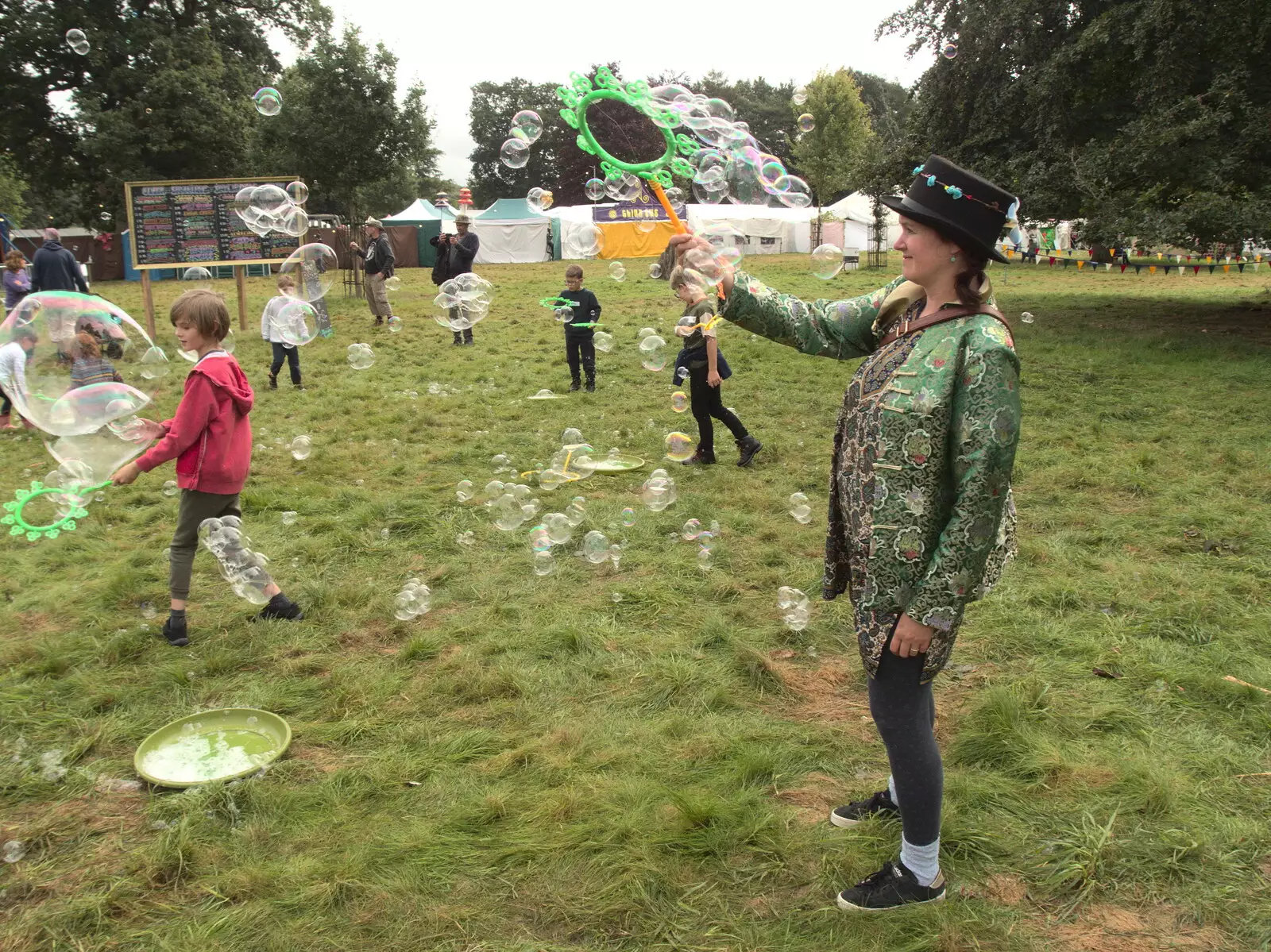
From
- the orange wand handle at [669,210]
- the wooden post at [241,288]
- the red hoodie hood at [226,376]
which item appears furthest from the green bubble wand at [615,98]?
the wooden post at [241,288]

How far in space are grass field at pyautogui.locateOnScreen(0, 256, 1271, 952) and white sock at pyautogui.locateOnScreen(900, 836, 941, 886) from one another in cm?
9

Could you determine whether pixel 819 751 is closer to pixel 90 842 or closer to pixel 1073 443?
pixel 90 842

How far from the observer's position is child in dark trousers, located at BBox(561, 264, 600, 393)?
9992 millimetres

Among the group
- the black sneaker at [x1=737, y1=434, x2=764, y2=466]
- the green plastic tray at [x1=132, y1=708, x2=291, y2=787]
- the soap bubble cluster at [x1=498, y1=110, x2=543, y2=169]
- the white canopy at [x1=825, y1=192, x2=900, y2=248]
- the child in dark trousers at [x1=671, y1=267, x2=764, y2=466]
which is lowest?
the green plastic tray at [x1=132, y1=708, x2=291, y2=787]

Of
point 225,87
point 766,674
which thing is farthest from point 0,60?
point 766,674

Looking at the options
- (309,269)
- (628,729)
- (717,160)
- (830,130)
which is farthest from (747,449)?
(830,130)

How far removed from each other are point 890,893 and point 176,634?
11.4 feet

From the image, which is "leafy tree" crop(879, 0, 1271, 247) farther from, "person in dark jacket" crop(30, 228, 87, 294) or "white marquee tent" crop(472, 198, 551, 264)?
"white marquee tent" crop(472, 198, 551, 264)

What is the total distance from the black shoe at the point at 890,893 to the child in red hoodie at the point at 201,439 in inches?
131

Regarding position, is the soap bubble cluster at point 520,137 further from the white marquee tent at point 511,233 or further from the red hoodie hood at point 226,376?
the white marquee tent at point 511,233

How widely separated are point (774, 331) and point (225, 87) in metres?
33.1

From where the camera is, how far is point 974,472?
2.11 m

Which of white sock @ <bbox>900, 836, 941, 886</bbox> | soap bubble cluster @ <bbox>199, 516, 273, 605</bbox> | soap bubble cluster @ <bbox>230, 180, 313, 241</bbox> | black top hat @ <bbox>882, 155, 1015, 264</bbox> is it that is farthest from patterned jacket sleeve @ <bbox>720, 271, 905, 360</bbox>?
soap bubble cluster @ <bbox>230, 180, 313, 241</bbox>

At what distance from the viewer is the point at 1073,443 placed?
755 cm
